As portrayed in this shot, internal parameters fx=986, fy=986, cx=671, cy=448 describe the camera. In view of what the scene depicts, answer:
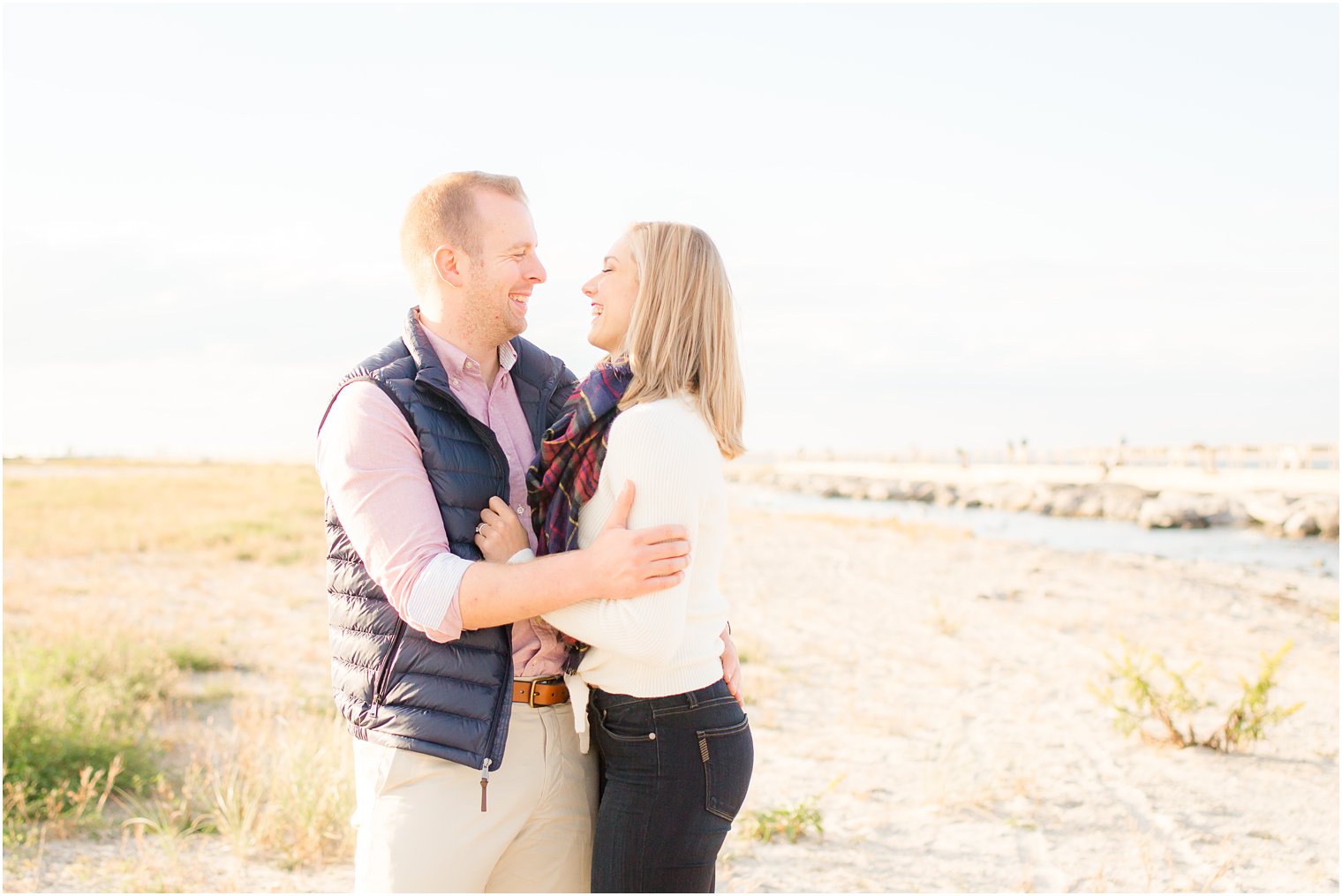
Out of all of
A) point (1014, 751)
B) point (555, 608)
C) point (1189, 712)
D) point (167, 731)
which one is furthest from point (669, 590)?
point (1189, 712)

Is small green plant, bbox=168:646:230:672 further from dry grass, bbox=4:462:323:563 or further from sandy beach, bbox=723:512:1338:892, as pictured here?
dry grass, bbox=4:462:323:563

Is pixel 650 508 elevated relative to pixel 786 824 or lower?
elevated

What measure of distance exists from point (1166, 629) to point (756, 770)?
769 cm

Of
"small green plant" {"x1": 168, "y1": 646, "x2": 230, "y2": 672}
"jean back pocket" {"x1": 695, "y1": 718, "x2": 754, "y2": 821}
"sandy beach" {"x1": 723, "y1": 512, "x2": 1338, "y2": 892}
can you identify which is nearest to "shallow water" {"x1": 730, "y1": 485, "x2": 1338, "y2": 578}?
"sandy beach" {"x1": 723, "y1": 512, "x2": 1338, "y2": 892}

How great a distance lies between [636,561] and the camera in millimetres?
2225

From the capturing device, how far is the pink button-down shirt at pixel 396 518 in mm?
2293

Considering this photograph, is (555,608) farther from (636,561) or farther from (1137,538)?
(1137,538)

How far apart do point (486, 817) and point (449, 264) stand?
1.47 m

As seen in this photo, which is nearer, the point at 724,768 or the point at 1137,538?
the point at 724,768

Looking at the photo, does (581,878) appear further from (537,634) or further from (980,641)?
(980,641)

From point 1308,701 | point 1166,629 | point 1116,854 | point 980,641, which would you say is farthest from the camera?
point 1166,629

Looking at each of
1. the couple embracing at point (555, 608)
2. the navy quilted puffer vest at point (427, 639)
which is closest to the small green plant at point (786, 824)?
the couple embracing at point (555, 608)

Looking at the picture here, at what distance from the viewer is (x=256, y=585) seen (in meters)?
13.4

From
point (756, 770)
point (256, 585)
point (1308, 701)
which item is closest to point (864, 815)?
point (756, 770)
